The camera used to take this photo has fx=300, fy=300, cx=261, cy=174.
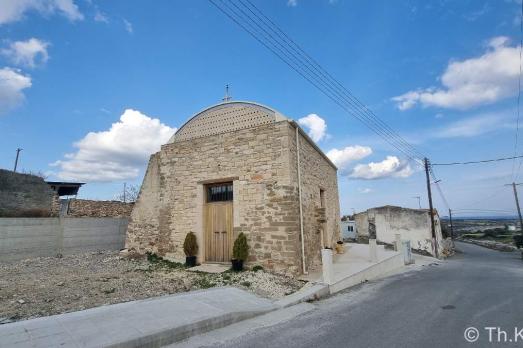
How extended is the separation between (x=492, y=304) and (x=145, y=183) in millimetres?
10918

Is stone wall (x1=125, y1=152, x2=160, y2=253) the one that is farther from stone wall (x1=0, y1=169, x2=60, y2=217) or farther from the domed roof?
stone wall (x1=0, y1=169, x2=60, y2=217)

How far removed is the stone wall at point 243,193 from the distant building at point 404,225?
48.0ft

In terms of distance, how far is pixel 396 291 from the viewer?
24.6 ft

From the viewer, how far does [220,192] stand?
402 inches

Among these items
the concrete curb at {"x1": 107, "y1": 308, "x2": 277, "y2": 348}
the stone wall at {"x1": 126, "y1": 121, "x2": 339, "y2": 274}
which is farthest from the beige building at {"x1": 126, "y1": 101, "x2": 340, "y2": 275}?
the concrete curb at {"x1": 107, "y1": 308, "x2": 277, "y2": 348}

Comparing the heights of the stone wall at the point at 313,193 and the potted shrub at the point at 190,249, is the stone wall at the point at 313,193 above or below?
above

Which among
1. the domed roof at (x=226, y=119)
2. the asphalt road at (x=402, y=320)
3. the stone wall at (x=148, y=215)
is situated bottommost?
the asphalt road at (x=402, y=320)

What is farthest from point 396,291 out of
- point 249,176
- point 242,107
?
point 242,107

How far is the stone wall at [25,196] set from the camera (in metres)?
13.2

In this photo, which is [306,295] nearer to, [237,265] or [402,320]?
[402,320]

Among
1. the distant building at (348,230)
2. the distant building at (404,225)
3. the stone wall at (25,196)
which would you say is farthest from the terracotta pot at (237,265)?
the distant building at (348,230)

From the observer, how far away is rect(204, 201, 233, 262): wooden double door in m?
9.68

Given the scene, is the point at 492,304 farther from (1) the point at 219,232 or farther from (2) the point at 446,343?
(1) the point at 219,232

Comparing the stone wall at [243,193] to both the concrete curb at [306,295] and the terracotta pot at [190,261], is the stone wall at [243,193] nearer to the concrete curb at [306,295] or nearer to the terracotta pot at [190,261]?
the terracotta pot at [190,261]
